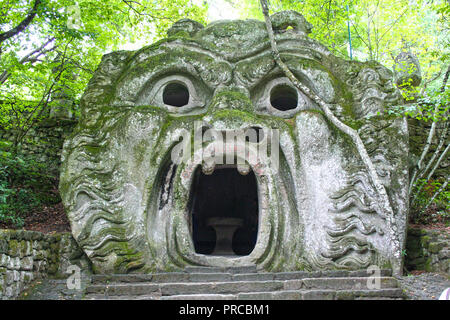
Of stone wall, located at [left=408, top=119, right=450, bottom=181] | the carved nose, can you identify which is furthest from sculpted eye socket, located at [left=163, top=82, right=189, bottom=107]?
stone wall, located at [left=408, top=119, right=450, bottom=181]

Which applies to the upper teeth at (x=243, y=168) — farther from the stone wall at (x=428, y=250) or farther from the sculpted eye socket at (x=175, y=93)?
the stone wall at (x=428, y=250)

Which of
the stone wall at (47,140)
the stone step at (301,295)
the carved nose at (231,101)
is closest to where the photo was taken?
the stone step at (301,295)

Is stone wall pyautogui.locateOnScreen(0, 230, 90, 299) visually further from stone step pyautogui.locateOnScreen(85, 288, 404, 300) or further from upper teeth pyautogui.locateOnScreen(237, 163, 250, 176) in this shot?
upper teeth pyautogui.locateOnScreen(237, 163, 250, 176)

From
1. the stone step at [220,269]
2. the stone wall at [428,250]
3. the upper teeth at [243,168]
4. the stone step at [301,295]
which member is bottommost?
the stone step at [301,295]

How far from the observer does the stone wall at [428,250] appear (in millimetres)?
5340

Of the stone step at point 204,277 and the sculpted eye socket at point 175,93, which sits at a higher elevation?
the sculpted eye socket at point 175,93

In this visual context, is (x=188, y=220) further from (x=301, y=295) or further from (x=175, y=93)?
(x=175, y=93)

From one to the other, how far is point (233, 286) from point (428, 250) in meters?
3.11

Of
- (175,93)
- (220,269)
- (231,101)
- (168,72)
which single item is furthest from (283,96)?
(220,269)

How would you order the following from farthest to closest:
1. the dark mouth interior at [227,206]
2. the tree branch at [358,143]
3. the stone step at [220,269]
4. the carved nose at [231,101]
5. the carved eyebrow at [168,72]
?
the dark mouth interior at [227,206], the carved eyebrow at [168,72], the carved nose at [231,101], the stone step at [220,269], the tree branch at [358,143]

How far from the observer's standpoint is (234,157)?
5.50 m

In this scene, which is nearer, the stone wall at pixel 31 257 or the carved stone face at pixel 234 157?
the stone wall at pixel 31 257

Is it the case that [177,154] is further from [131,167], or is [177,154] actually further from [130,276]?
[130,276]

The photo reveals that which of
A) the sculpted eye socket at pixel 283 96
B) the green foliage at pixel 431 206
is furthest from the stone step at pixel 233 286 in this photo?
the sculpted eye socket at pixel 283 96
